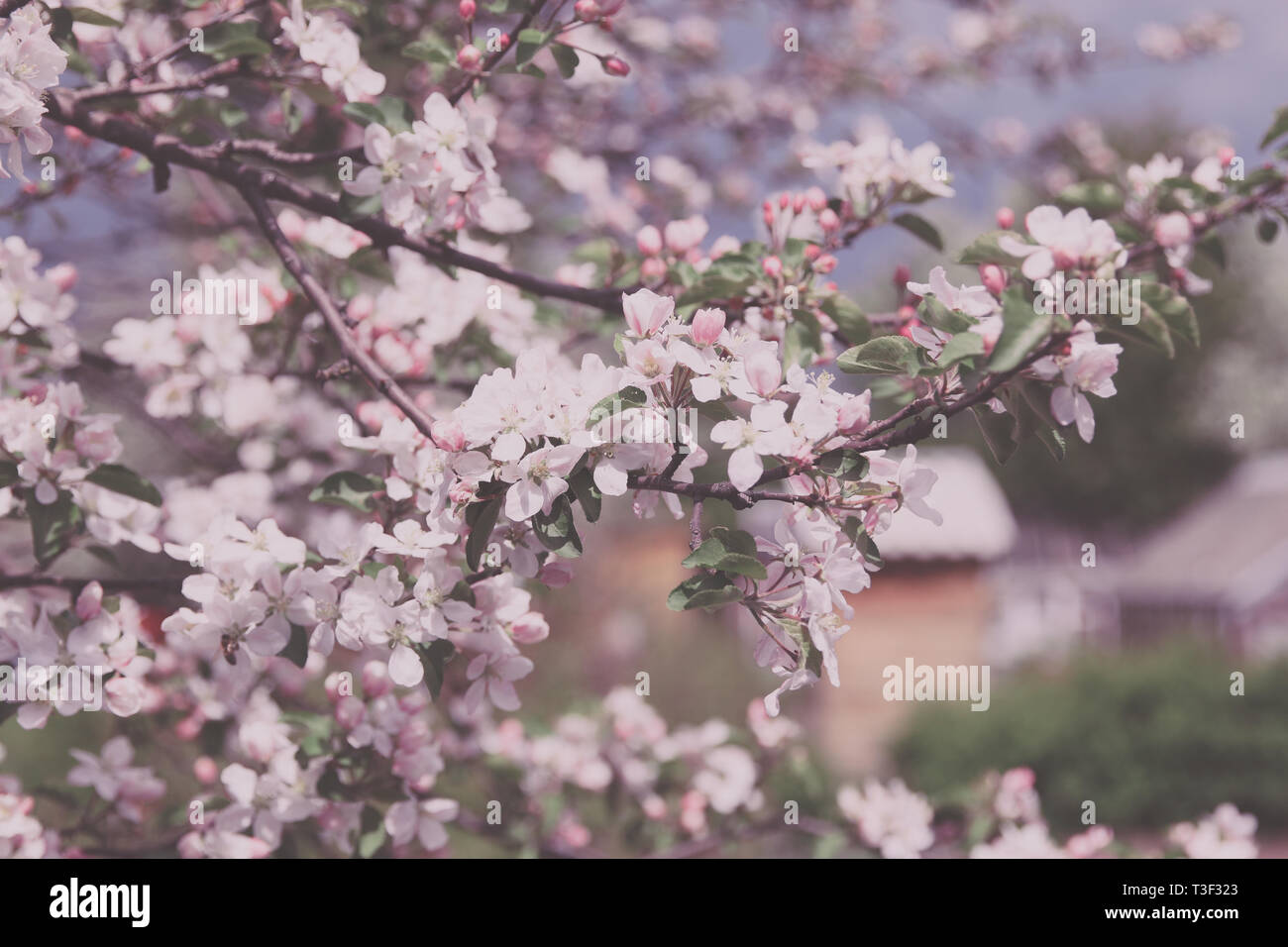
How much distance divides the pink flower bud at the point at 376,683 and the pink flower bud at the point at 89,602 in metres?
0.50

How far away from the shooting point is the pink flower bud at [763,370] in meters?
1.32

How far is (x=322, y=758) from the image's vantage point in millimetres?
1988

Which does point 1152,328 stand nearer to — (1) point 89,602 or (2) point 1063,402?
(2) point 1063,402

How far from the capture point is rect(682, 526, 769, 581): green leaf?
1369 mm

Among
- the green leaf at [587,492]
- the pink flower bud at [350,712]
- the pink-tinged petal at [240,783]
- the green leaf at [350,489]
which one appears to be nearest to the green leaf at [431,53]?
the green leaf at [350,489]

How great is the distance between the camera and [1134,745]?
11.1 metres

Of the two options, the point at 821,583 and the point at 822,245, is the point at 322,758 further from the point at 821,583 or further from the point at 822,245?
the point at 822,245

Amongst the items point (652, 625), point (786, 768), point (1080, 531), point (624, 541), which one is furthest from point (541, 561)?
point (1080, 531)

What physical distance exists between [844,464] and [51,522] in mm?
1442

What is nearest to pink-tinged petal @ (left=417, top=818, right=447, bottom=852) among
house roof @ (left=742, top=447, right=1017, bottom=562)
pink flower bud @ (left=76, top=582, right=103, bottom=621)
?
pink flower bud @ (left=76, top=582, right=103, bottom=621)

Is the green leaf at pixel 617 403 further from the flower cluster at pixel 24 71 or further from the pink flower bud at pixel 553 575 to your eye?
the flower cluster at pixel 24 71

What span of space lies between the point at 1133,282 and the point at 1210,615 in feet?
82.4

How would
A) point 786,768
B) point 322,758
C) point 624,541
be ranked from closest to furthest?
point 322,758, point 786,768, point 624,541
